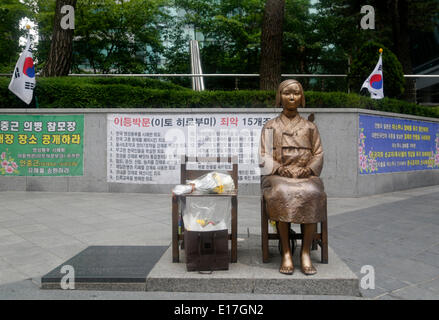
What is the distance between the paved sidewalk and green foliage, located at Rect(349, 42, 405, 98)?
3154mm

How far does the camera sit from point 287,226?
147 inches

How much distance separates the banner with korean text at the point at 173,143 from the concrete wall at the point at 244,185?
15 centimetres

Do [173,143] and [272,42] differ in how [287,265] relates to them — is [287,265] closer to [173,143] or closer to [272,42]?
[173,143]

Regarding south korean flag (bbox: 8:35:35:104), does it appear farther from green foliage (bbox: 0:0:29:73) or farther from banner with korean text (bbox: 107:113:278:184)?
green foliage (bbox: 0:0:29:73)

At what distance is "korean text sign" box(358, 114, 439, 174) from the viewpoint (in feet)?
29.4

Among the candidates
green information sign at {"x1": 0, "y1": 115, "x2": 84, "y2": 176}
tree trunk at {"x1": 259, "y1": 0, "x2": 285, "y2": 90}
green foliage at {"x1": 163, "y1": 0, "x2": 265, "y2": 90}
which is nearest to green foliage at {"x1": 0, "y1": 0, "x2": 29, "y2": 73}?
green foliage at {"x1": 163, "y1": 0, "x2": 265, "y2": 90}

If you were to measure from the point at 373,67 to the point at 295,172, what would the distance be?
7.23 metres

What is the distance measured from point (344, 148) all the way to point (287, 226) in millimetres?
5538

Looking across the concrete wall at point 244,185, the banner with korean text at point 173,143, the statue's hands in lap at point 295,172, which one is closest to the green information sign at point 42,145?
the concrete wall at point 244,185

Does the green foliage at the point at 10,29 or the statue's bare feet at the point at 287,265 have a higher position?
the green foliage at the point at 10,29

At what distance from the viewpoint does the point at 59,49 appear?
10.5 meters

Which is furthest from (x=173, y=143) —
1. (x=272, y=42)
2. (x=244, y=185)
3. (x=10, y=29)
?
(x=10, y=29)

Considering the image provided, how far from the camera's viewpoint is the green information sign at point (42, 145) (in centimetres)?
896

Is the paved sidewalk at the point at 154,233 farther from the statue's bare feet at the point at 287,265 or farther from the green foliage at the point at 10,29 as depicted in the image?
the green foliage at the point at 10,29
